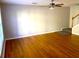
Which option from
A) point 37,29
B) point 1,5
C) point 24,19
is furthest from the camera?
point 37,29

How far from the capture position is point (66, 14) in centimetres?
970

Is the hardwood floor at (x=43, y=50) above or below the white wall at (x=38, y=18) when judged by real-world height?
below

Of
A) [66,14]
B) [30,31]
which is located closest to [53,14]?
[66,14]

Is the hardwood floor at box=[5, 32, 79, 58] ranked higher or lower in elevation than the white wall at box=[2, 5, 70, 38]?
lower

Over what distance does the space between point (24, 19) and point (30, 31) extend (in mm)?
1078

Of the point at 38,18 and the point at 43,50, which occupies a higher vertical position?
the point at 38,18

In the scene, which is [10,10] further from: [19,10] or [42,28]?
[42,28]

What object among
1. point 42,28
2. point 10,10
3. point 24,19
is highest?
point 10,10

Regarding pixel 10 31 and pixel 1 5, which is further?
pixel 10 31

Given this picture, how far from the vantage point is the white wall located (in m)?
6.80

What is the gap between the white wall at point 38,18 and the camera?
268 inches

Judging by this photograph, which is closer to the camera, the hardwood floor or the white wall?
the hardwood floor

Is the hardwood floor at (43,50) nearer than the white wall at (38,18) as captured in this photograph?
Yes

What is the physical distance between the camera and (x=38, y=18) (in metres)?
8.12
